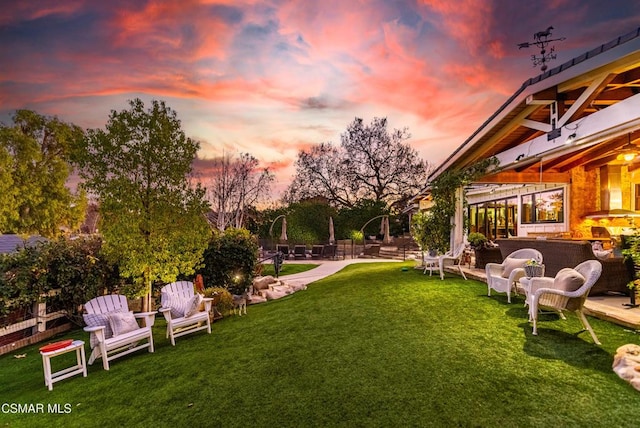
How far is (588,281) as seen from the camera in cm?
390

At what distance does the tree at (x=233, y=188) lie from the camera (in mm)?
20766

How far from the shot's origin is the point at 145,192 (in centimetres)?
612

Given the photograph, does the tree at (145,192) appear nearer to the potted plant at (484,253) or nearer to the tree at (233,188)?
the potted plant at (484,253)

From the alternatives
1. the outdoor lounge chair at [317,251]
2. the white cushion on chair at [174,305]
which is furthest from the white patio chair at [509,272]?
the outdoor lounge chair at [317,251]

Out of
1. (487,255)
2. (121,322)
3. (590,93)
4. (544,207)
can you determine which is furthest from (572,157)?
(121,322)

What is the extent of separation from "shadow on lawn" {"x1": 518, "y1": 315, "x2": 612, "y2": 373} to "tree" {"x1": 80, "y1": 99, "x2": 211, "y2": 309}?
5604 mm

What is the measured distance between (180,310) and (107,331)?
1271 mm

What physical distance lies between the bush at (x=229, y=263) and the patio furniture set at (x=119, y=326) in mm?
2070

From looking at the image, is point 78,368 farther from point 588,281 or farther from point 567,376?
point 588,281

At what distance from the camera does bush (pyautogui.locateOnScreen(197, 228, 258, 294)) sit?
845 cm

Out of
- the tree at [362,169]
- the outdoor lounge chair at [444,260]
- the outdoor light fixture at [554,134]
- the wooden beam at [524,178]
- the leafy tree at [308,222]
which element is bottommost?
the outdoor lounge chair at [444,260]

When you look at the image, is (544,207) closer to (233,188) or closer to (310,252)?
(310,252)

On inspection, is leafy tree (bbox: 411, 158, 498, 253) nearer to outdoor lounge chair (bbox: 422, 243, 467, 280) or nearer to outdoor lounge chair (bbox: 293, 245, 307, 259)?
outdoor lounge chair (bbox: 422, 243, 467, 280)

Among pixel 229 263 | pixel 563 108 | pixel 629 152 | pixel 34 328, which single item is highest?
pixel 563 108
